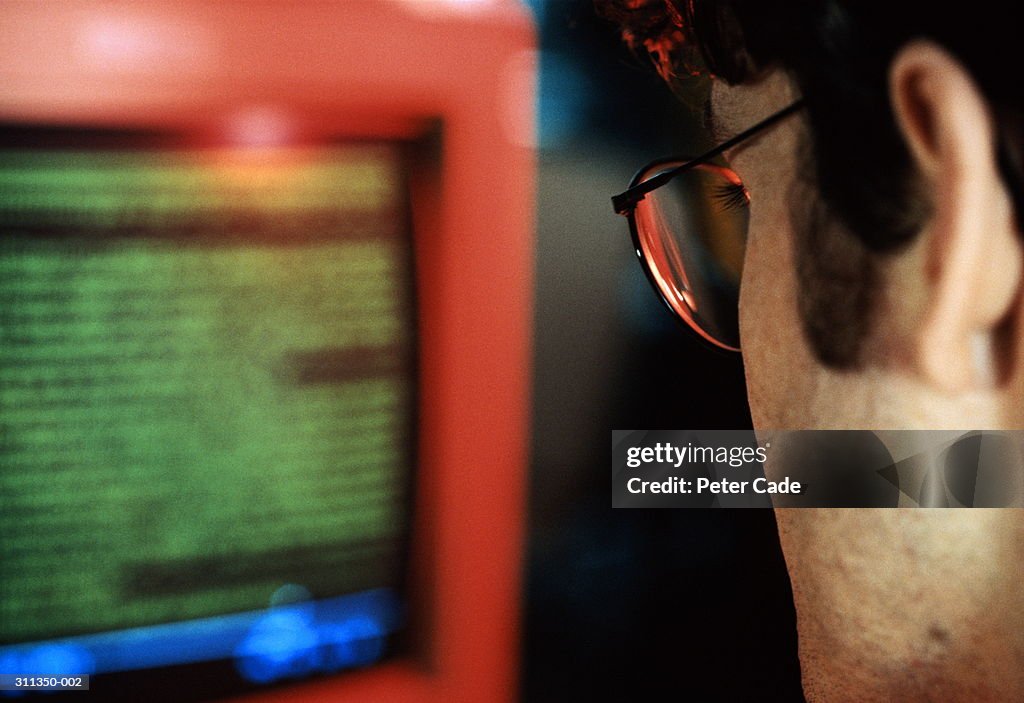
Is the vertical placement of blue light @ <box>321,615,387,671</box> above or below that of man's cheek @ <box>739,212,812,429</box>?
below

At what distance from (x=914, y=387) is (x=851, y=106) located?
0.23 metres

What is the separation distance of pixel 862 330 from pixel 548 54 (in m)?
0.66

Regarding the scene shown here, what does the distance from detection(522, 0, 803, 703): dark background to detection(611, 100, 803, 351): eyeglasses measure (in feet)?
0.58

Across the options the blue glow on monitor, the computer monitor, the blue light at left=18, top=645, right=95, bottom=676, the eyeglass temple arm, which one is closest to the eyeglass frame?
the eyeglass temple arm

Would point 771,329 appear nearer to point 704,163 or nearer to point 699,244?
point 704,163

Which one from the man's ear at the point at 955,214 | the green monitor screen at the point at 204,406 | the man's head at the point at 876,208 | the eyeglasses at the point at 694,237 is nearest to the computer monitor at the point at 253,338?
the green monitor screen at the point at 204,406

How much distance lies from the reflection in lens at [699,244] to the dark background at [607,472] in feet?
0.56

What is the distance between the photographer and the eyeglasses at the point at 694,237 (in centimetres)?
80

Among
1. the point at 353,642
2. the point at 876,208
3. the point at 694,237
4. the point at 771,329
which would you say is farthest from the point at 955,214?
the point at 353,642

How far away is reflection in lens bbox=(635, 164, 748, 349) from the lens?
2.70 ft

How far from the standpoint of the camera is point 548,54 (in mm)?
997

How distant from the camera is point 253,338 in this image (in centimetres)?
75

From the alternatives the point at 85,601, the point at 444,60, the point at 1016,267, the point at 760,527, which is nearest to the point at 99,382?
the point at 85,601

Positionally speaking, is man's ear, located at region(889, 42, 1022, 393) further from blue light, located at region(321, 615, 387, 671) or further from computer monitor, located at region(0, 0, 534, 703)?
blue light, located at region(321, 615, 387, 671)
